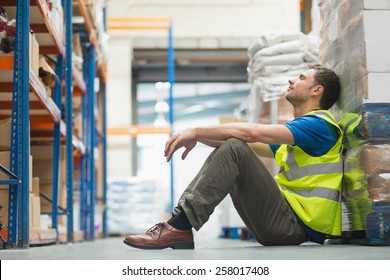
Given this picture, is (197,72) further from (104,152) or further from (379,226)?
(379,226)

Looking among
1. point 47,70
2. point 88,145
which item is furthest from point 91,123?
point 47,70

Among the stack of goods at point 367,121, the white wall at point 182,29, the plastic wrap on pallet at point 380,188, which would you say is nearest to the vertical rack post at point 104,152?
the white wall at point 182,29

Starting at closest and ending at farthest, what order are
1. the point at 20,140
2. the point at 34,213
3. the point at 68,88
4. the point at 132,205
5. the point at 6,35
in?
1. the point at 20,140
2. the point at 6,35
3. the point at 34,213
4. the point at 68,88
5. the point at 132,205

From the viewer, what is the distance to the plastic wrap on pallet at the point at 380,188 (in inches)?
141

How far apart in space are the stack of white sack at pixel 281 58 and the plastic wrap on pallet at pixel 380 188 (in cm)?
249

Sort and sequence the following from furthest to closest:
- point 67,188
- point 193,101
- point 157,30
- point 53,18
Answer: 1. point 193,101
2. point 157,30
3. point 67,188
4. point 53,18

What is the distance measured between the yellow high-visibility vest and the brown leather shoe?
69 cm

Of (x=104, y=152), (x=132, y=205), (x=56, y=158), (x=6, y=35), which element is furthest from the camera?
(x=132, y=205)

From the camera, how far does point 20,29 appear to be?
4383mm

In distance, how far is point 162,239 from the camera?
11.2ft

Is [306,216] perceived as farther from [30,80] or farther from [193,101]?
[193,101]

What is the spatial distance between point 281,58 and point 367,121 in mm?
2533
